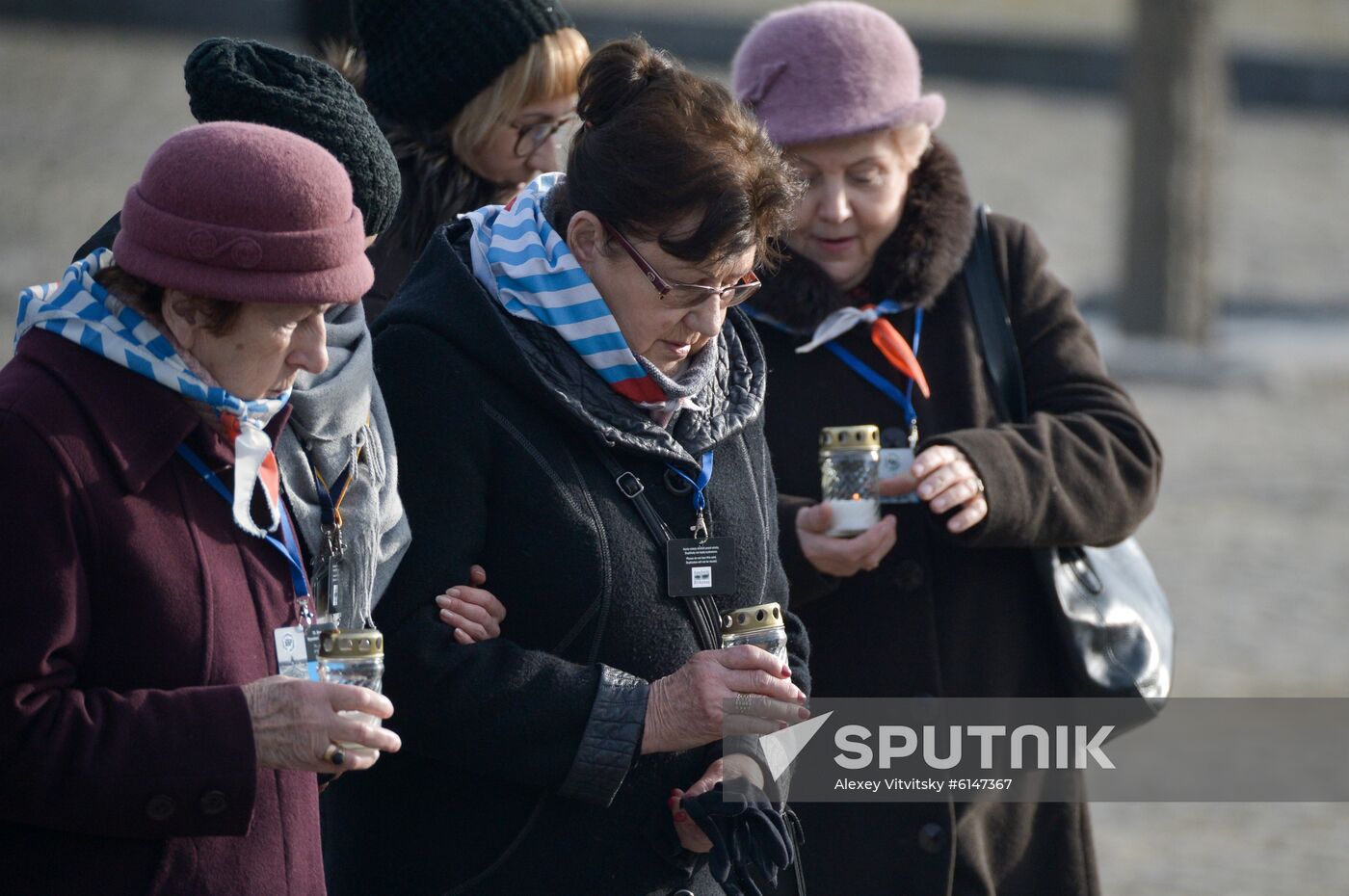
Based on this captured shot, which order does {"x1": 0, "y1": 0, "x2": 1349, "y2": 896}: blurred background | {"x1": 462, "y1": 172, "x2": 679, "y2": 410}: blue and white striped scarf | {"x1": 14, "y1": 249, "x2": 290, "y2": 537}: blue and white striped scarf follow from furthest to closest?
{"x1": 0, "y1": 0, "x2": 1349, "y2": 896}: blurred background, {"x1": 462, "y1": 172, "x2": 679, "y2": 410}: blue and white striped scarf, {"x1": 14, "y1": 249, "x2": 290, "y2": 537}: blue and white striped scarf

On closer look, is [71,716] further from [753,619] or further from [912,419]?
[912,419]

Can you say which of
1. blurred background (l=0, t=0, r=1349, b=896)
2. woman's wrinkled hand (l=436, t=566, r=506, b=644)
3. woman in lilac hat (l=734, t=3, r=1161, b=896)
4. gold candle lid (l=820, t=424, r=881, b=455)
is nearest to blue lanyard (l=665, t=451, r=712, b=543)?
woman's wrinkled hand (l=436, t=566, r=506, b=644)

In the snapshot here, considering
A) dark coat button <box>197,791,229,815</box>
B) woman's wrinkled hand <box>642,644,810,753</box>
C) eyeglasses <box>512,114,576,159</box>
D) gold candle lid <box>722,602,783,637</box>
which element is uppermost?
eyeglasses <box>512,114,576,159</box>

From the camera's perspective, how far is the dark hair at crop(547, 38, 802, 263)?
2.52 meters

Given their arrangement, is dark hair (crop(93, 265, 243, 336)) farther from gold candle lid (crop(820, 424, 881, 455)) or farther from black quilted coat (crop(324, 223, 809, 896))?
gold candle lid (crop(820, 424, 881, 455))

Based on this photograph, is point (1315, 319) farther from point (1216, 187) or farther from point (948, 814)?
point (948, 814)

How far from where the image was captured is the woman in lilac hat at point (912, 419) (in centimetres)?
329

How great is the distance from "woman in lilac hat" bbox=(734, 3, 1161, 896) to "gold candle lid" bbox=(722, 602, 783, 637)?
0.68 metres

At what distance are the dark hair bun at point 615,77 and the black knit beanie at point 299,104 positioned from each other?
0.31 meters

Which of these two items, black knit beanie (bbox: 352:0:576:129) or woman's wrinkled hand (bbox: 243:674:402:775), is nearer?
woman's wrinkled hand (bbox: 243:674:402:775)

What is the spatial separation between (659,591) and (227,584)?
670mm

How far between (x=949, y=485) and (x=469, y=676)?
39.9 inches

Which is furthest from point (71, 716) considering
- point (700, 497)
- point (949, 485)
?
point (949, 485)

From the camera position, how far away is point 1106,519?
3.34 m
